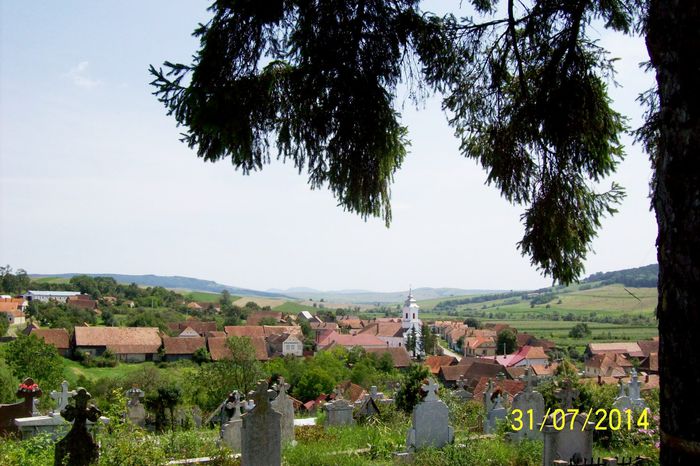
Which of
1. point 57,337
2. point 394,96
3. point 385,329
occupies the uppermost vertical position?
point 394,96

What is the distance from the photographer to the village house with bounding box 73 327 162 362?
6406cm

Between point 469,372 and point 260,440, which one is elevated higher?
point 260,440

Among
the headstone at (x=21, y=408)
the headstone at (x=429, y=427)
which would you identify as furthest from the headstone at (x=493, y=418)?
the headstone at (x=21, y=408)

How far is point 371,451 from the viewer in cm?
891

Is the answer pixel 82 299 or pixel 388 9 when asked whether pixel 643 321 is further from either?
pixel 388 9

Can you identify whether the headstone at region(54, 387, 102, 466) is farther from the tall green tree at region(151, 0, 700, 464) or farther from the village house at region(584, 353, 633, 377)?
the village house at region(584, 353, 633, 377)

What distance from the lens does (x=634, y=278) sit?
122 m

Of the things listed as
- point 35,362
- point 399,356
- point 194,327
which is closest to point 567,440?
point 35,362

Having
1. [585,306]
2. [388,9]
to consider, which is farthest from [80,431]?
[585,306]

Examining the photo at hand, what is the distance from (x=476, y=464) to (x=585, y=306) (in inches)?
5988

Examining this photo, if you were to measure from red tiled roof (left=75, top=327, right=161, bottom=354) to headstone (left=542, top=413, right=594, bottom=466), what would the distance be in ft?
206

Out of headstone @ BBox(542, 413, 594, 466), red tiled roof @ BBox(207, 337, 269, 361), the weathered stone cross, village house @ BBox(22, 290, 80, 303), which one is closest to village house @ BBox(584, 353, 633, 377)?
red tiled roof @ BBox(207, 337, 269, 361)

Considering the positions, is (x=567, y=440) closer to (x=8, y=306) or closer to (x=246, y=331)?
(x=246, y=331)

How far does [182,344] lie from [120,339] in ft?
22.2
